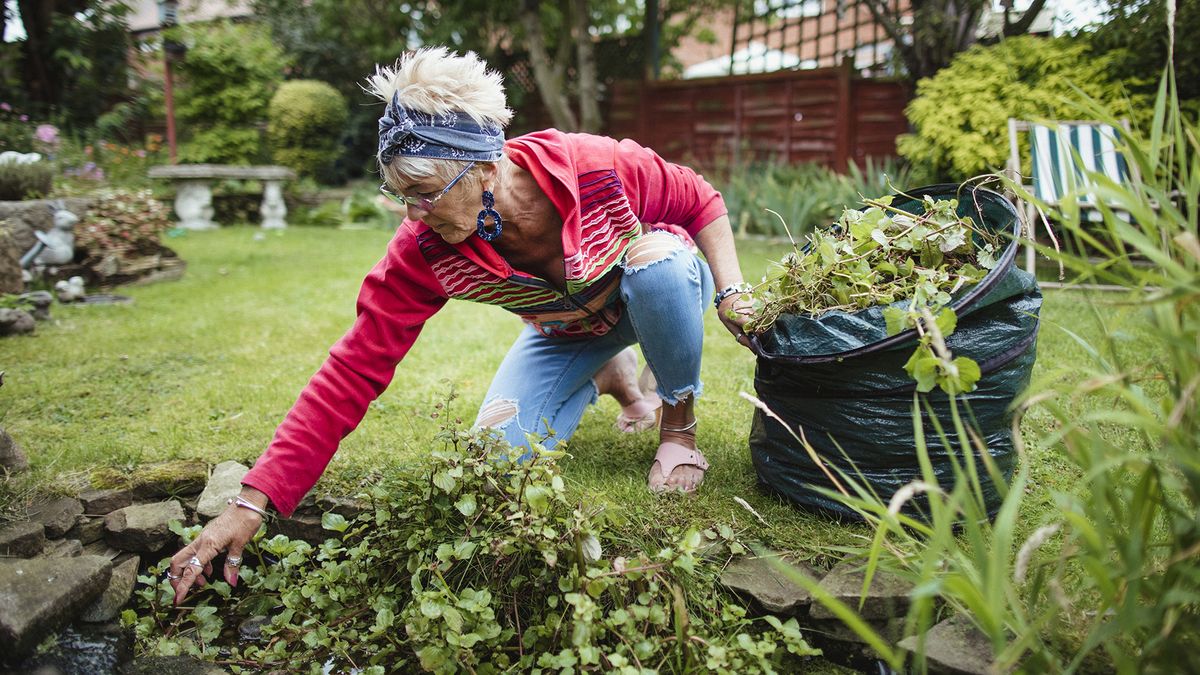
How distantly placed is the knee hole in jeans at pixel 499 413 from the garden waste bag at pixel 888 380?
0.79 m

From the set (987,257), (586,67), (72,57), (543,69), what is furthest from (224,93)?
(987,257)

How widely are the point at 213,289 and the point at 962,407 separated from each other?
16.8 feet

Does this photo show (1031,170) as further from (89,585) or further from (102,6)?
(102,6)

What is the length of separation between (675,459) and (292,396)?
1.64 m

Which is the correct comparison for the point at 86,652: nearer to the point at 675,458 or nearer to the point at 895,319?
the point at 675,458

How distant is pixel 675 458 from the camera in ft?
7.32

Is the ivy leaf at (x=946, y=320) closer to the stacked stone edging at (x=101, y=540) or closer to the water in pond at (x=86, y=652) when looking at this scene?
the stacked stone edging at (x=101, y=540)

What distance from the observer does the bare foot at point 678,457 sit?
86.4 inches

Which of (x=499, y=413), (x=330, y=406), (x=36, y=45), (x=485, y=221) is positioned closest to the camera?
(x=330, y=406)

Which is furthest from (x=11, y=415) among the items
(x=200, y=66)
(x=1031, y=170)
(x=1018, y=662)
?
(x=200, y=66)

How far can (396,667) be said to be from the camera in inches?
69.3

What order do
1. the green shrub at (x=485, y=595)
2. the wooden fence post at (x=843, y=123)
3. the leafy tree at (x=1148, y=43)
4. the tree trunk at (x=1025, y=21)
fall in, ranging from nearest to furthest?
the green shrub at (x=485, y=595) < the leafy tree at (x=1148, y=43) < the tree trunk at (x=1025, y=21) < the wooden fence post at (x=843, y=123)

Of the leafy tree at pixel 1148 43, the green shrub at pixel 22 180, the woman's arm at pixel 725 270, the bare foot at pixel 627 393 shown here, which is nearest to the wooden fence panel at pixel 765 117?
the leafy tree at pixel 1148 43

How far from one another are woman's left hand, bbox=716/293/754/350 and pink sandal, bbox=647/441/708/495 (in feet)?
1.23
